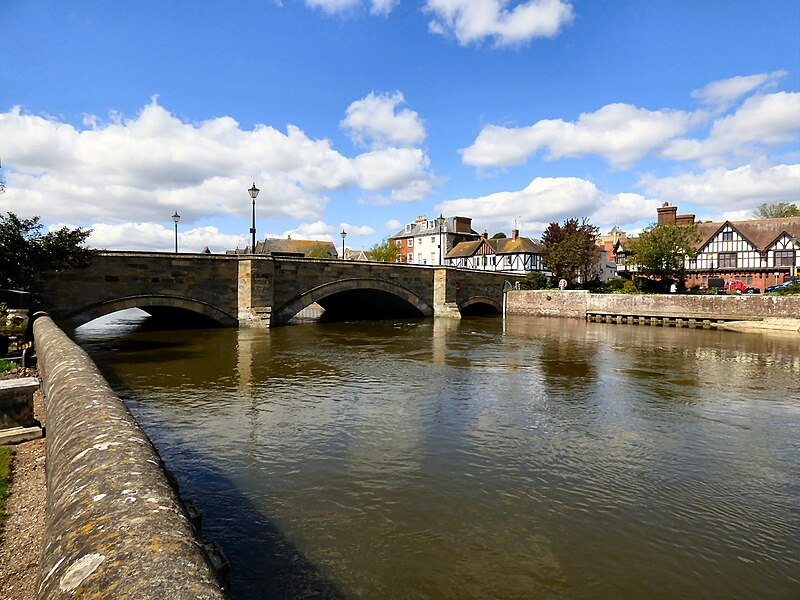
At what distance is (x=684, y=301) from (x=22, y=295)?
4036cm

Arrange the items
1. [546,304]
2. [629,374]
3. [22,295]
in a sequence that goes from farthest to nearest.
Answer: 1. [546,304]
2. [629,374]
3. [22,295]

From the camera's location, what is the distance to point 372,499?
6.53 metres

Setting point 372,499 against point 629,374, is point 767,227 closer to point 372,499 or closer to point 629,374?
point 629,374

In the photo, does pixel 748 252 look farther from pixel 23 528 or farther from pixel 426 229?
pixel 23 528

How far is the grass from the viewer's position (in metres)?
4.32

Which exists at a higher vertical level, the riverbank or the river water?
the riverbank

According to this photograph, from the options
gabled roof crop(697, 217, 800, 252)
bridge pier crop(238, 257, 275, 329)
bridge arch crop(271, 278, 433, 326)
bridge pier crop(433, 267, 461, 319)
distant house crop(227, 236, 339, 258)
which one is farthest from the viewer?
distant house crop(227, 236, 339, 258)

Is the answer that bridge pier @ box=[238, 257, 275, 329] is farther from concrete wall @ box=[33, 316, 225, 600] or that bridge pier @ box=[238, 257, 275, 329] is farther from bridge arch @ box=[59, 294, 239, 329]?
concrete wall @ box=[33, 316, 225, 600]

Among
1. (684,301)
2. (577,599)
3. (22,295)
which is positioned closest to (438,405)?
(577,599)

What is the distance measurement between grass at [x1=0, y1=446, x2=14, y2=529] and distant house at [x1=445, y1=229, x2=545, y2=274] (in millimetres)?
56074

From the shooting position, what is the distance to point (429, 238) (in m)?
77.8

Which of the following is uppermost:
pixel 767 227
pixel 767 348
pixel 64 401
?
pixel 767 227

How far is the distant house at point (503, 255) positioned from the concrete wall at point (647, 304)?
49.5 ft

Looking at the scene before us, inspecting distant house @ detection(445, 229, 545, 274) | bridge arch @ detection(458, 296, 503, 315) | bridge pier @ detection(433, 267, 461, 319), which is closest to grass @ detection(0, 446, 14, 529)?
bridge pier @ detection(433, 267, 461, 319)
